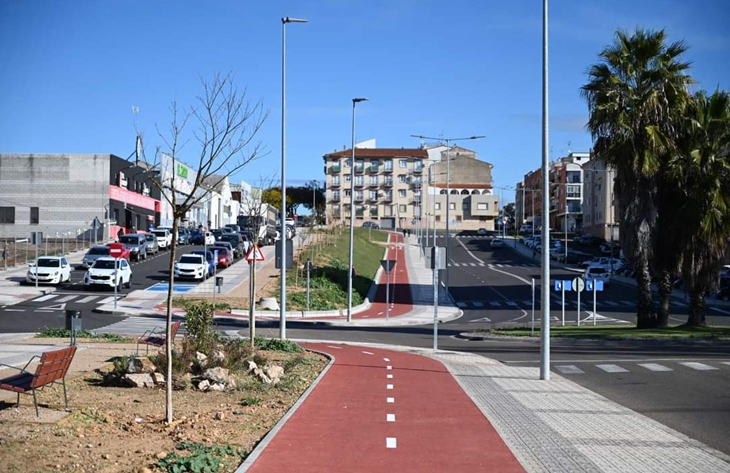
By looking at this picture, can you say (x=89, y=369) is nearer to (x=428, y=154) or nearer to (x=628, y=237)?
(x=628, y=237)

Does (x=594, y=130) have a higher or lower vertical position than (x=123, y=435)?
higher

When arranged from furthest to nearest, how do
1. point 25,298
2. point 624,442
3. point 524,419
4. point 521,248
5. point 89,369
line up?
point 521,248 < point 25,298 < point 89,369 < point 524,419 < point 624,442

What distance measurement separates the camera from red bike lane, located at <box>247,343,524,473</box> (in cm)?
956

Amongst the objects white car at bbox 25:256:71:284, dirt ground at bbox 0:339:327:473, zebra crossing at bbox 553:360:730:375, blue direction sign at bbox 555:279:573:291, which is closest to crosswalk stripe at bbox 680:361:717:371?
zebra crossing at bbox 553:360:730:375

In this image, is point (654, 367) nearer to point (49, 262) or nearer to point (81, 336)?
point (81, 336)

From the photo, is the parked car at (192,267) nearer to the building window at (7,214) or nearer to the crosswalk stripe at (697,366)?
the building window at (7,214)

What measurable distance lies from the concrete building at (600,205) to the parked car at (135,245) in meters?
62.2

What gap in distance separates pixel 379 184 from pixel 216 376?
427ft

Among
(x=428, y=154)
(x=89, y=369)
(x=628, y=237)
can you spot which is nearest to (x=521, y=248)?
(x=428, y=154)

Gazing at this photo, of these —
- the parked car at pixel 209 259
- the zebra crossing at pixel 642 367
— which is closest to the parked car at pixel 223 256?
the parked car at pixel 209 259

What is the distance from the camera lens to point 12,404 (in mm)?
11609

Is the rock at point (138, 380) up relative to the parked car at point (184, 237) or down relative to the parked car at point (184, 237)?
down

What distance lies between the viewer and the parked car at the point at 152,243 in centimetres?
6886

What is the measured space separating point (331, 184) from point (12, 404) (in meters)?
132
